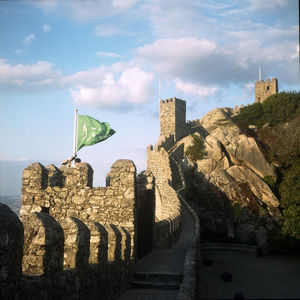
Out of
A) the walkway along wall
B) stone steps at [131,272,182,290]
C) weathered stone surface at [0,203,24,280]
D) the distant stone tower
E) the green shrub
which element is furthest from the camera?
the distant stone tower

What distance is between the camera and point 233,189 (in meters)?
31.2

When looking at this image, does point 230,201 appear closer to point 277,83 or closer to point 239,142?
point 239,142

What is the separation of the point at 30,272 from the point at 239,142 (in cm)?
3423

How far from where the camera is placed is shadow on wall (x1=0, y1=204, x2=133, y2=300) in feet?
10.4

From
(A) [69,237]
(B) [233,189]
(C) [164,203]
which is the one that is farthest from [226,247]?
(A) [69,237]

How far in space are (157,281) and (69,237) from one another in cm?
441

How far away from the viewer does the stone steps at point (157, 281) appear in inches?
325

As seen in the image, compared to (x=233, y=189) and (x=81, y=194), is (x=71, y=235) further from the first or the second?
(x=233, y=189)

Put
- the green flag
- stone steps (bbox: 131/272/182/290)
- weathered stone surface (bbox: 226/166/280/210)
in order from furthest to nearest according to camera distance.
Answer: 1. weathered stone surface (bbox: 226/166/280/210)
2. the green flag
3. stone steps (bbox: 131/272/182/290)

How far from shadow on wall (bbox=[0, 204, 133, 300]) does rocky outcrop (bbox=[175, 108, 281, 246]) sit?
23.2 meters

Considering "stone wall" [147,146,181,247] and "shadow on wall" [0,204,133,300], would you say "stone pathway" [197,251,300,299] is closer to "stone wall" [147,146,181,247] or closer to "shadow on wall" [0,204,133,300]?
"stone wall" [147,146,181,247]

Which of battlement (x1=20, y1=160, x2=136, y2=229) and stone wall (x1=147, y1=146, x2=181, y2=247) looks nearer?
battlement (x1=20, y1=160, x2=136, y2=229)

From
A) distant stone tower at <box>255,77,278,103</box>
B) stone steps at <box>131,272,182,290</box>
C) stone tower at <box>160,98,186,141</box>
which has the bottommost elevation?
stone steps at <box>131,272,182,290</box>

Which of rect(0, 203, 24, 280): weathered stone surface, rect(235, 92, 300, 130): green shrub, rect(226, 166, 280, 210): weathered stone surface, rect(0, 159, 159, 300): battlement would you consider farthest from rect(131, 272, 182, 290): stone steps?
rect(235, 92, 300, 130): green shrub
